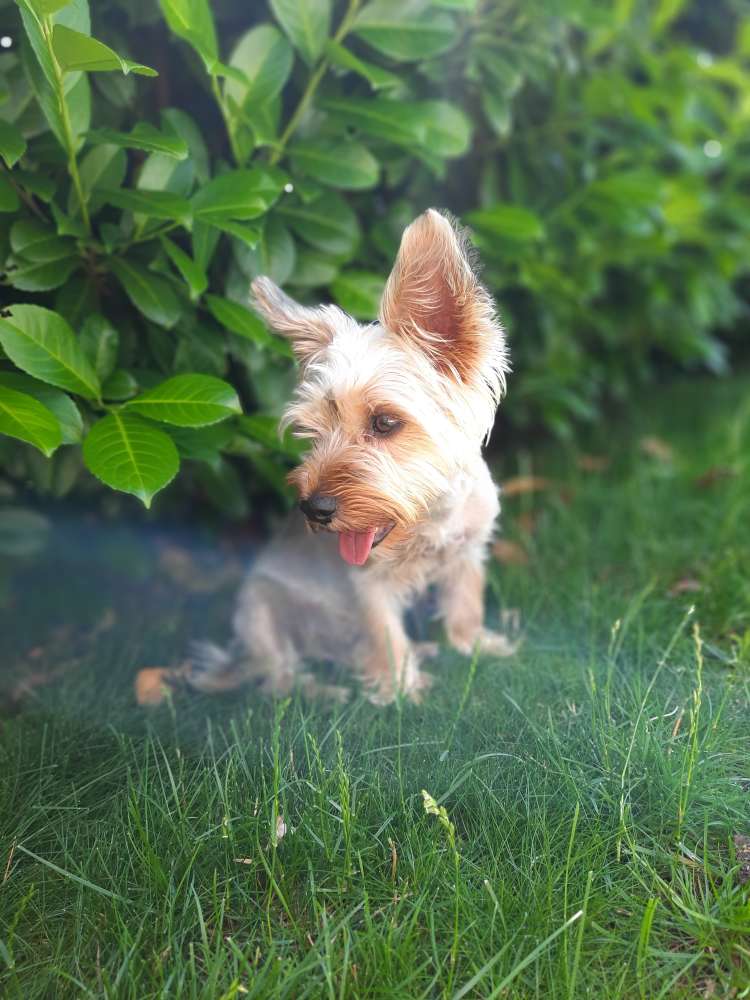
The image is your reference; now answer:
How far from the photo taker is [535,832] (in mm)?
2236

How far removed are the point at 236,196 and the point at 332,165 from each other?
418 millimetres

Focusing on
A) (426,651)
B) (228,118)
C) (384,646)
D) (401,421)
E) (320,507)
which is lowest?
(426,651)

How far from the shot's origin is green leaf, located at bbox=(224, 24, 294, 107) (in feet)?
9.17

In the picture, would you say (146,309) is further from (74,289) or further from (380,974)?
(380,974)

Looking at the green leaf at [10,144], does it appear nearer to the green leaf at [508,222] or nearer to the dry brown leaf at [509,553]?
the green leaf at [508,222]

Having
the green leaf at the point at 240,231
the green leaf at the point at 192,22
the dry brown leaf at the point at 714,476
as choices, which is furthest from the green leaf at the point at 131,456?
the dry brown leaf at the point at 714,476

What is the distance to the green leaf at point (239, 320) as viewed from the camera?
285 centimetres

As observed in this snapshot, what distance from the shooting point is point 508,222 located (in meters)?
3.39

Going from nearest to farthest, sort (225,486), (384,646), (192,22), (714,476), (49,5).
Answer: (49,5) → (192,22) → (384,646) → (225,486) → (714,476)

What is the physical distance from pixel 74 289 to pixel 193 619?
58.8 inches

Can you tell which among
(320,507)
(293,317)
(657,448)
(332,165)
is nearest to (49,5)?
(293,317)

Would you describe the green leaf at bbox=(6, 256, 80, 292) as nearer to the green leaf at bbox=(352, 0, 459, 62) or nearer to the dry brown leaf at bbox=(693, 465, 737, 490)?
the green leaf at bbox=(352, 0, 459, 62)

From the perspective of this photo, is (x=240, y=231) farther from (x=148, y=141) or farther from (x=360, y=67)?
(x=360, y=67)

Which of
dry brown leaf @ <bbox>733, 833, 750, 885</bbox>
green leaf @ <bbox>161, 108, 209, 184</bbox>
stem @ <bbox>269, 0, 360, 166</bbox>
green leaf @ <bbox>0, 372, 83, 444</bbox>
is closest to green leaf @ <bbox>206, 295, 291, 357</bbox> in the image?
green leaf @ <bbox>161, 108, 209, 184</bbox>
